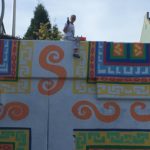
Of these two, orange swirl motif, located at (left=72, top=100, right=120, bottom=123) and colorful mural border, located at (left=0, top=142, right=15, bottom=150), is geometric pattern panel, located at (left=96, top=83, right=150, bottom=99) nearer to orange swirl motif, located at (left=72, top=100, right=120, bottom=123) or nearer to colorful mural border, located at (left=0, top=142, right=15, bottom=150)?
orange swirl motif, located at (left=72, top=100, right=120, bottom=123)

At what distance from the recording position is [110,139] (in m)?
9.62

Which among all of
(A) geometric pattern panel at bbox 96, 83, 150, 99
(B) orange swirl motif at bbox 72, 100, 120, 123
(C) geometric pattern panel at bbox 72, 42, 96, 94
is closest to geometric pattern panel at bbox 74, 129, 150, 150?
(B) orange swirl motif at bbox 72, 100, 120, 123

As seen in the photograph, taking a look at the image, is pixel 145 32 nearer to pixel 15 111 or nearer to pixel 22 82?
pixel 22 82

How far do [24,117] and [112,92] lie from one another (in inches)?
67.7

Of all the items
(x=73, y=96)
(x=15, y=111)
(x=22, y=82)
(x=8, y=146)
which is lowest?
(x=8, y=146)

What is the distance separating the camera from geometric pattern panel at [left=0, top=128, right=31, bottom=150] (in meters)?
9.57

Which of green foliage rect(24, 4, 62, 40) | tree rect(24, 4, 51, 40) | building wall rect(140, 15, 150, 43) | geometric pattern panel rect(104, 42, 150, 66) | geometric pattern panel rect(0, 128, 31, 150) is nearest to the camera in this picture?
geometric pattern panel rect(0, 128, 31, 150)

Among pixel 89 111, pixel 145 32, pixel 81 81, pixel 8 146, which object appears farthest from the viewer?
pixel 145 32

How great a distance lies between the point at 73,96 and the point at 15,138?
1335mm

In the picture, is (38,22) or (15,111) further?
(38,22)

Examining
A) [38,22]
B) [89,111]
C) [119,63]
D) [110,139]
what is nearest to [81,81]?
[89,111]

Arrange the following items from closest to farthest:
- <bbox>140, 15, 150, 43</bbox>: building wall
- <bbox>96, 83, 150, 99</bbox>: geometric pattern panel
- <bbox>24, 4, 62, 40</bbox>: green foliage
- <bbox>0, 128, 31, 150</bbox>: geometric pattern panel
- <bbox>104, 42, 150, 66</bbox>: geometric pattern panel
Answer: <bbox>0, 128, 31, 150</bbox>: geometric pattern panel < <bbox>96, 83, 150, 99</bbox>: geometric pattern panel < <bbox>104, 42, 150, 66</bbox>: geometric pattern panel < <bbox>24, 4, 62, 40</bbox>: green foliage < <bbox>140, 15, 150, 43</bbox>: building wall

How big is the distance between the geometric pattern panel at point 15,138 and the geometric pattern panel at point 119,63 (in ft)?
5.27

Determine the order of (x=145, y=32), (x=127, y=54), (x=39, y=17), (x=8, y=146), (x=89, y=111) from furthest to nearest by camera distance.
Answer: (x=145, y=32) → (x=39, y=17) → (x=127, y=54) → (x=89, y=111) → (x=8, y=146)
